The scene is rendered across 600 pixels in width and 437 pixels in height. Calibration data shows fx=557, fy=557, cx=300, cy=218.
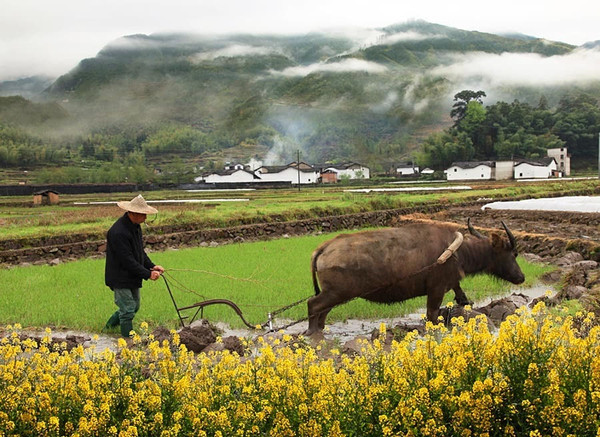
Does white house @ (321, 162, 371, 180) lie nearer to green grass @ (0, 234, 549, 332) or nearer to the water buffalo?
green grass @ (0, 234, 549, 332)

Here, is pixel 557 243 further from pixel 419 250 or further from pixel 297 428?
pixel 297 428

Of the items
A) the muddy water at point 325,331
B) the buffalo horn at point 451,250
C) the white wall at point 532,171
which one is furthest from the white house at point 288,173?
the buffalo horn at point 451,250

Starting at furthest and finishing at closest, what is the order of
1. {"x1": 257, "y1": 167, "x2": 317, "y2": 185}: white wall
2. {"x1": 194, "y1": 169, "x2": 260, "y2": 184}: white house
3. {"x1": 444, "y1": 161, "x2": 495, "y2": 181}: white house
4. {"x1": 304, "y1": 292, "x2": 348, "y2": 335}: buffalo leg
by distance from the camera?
{"x1": 257, "y1": 167, "x2": 317, "y2": 185}: white wall → {"x1": 194, "y1": 169, "x2": 260, "y2": 184}: white house → {"x1": 444, "y1": 161, "x2": 495, "y2": 181}: white house → {"x1": 304, "y1": 292, "x2": 348, "y2": 335}: buffalo leg

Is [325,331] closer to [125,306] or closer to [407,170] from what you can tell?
[125,306]

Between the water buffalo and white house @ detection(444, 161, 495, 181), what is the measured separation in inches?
2846

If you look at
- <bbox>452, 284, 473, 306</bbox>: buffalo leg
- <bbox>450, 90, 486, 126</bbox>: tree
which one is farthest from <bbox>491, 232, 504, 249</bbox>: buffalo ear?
<bbox>450, 90, 486, 126</bbox>: tree

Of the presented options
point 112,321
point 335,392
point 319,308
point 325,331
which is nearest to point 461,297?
point 325,331

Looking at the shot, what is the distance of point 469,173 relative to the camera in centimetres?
7806

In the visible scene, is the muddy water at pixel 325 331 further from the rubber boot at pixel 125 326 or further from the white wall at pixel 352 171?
the white wall at pixel 352 171

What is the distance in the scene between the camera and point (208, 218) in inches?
910

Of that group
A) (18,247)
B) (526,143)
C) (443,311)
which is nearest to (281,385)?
(443,311)

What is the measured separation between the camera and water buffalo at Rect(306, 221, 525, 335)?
Result: 7.61 m

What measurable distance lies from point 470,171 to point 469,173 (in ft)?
1.03

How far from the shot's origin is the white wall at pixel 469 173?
77.9 m
